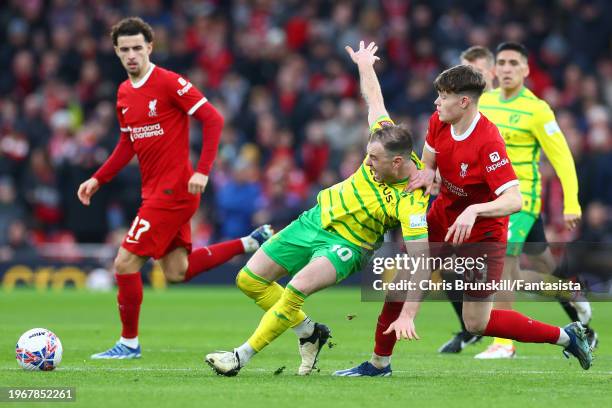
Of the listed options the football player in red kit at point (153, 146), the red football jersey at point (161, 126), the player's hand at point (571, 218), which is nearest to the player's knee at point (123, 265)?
the football player in red kit at point (153, 146)

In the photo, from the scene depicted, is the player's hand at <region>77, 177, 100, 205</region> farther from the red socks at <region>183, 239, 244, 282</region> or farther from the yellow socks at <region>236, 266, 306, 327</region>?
the yellow socks at <region>236, 266, 306, 327</region>

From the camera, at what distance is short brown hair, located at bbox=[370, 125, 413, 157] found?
8.02m

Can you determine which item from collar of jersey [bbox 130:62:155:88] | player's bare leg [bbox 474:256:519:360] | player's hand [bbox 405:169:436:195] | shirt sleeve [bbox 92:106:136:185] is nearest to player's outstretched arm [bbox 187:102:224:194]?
collar of jersey [bbox 130:62:155:88]

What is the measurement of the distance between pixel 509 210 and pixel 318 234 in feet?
4.37

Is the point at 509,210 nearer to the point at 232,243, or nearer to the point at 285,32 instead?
the point at 232,243

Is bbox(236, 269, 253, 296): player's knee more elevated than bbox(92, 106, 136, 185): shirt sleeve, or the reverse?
bbox(92, 106, 136, 185): shirt sleeve

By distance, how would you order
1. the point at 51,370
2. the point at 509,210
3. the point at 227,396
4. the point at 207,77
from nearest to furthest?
the point at 227,396 → the point at 509,210 → the point at 51,370 → the point at 207,77

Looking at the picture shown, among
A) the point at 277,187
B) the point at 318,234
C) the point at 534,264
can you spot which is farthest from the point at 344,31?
the point at 318,234

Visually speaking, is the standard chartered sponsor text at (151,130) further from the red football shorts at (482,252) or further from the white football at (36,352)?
the red football shorts at (482,252)

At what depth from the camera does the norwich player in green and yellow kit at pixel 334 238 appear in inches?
316

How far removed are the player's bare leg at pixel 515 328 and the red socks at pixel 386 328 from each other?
0.49 m

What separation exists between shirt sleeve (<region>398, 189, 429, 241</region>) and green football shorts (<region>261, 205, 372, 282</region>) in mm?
449

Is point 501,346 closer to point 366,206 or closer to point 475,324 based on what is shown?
point 475,324

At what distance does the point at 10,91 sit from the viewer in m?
23.3
